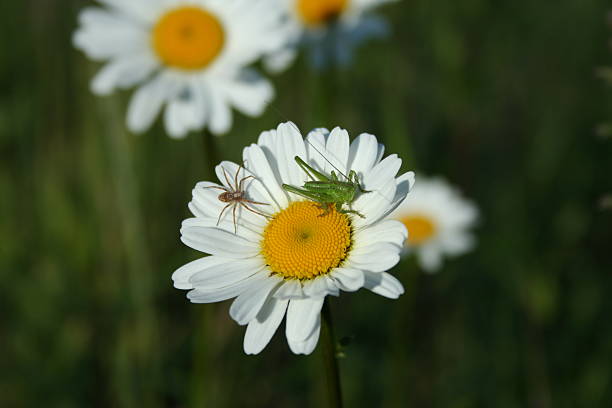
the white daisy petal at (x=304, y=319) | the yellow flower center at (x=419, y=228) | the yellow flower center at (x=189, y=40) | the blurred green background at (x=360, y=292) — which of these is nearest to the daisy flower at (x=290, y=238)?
the white daisy petal at (x=304, y=319)

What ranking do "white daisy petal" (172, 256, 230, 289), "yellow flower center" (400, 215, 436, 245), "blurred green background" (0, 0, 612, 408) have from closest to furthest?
"white daisy petal" (172, 256, 230, 289) < "blurred green background" (0, 0, 612, 408) < "yellow flower center" (400, 215, 436, 245)

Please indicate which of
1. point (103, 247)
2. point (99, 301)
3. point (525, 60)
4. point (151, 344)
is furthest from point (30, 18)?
point (525, 60)

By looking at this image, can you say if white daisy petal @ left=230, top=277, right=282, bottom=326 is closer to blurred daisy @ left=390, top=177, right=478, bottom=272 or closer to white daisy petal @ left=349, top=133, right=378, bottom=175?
white daisy petal @ left=349, top=133, right=378, bottom=175

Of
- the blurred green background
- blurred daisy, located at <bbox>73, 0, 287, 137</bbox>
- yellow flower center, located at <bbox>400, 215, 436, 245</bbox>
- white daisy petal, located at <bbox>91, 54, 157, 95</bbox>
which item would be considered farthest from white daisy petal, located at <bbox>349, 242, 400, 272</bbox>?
yellow flower center, located at <bbox>400, 215, 436, 245</bbox>

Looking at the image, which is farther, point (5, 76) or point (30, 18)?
point (30, 18)

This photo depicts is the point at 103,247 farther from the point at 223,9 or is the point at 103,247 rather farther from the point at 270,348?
the point at 223,9

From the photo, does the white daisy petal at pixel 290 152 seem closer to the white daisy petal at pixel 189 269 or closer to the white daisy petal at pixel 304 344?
the white daisy petal at pixel 189 269
